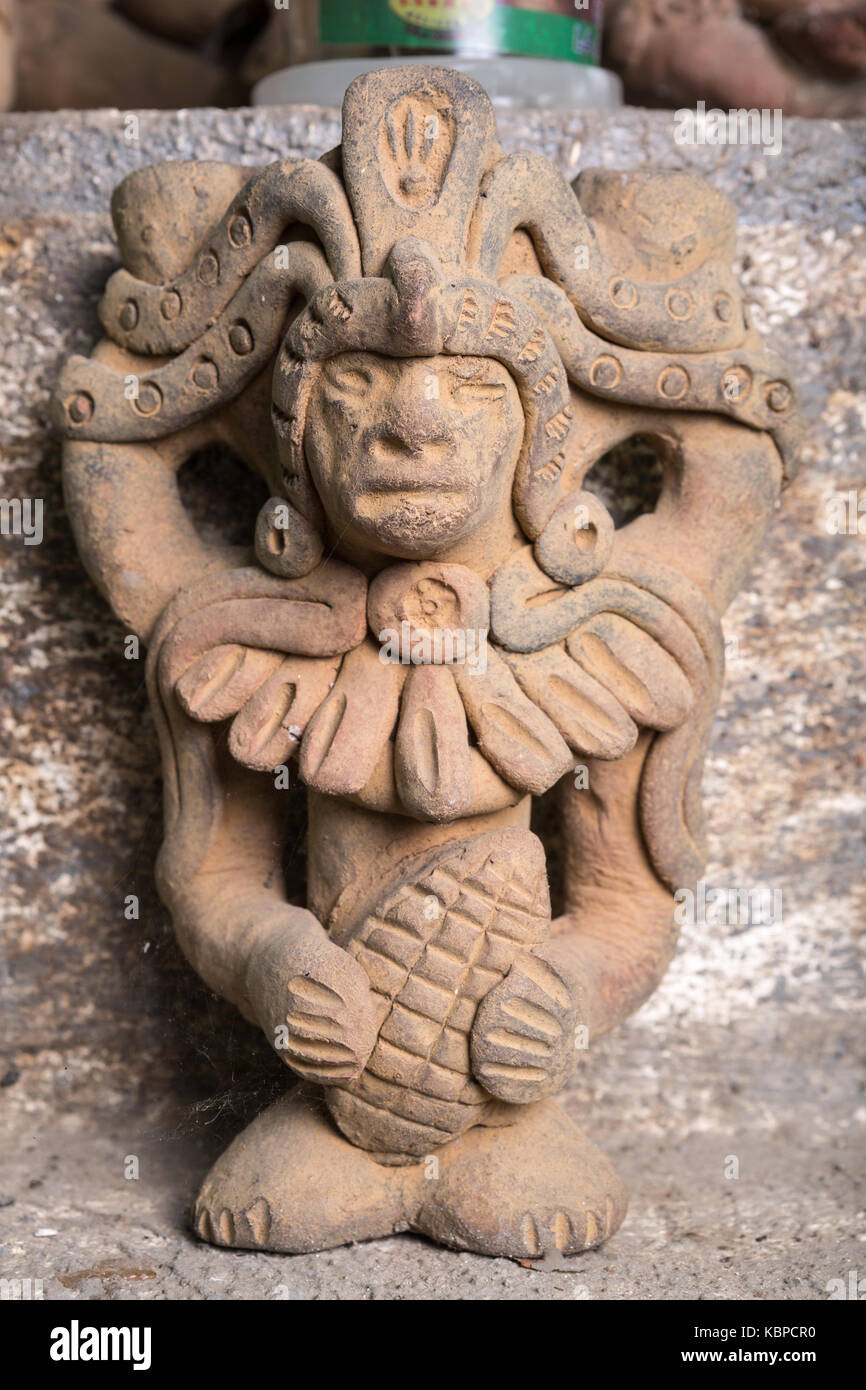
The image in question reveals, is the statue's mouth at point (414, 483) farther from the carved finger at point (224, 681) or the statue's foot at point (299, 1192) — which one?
the statue's foot at point (299, 1192)

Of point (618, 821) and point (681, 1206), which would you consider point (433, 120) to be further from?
point (681, 1206)

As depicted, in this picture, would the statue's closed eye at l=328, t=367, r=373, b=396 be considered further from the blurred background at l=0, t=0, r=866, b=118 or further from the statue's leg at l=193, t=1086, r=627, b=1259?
the blurred background at l=0, t=0, r=866, b=118

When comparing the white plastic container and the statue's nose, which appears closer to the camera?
the statue's nose

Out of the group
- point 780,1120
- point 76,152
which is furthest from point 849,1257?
point 76,152

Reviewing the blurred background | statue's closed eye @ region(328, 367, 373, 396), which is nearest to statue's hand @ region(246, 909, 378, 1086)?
statue's closed eye @ region(328, 367, 373, 396)

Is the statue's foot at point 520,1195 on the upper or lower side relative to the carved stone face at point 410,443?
lower

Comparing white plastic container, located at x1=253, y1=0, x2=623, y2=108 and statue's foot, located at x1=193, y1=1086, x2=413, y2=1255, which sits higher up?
white plastic container, located at x1=253, y1=0, x2=623, y2=108

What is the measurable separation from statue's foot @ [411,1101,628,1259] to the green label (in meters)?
1.05

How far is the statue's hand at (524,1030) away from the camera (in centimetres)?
124

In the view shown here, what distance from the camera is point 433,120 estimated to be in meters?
1.21

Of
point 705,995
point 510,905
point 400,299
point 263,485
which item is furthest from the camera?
point 705,995

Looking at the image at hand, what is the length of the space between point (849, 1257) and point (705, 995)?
13.5 inches

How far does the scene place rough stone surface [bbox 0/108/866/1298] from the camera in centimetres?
149

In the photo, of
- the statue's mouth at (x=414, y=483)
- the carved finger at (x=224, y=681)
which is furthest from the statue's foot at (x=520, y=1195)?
the statue's mouth at (x=414, y=483)
